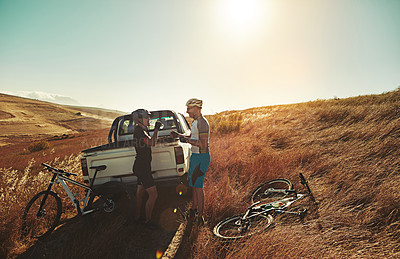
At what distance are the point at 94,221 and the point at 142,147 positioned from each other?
182 cm

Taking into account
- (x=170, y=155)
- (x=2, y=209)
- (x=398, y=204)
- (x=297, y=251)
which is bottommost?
(x=2, y=209)

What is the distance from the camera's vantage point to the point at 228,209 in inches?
132

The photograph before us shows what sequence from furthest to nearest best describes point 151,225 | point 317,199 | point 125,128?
point 125,128 < point 317,199 < point 151,225

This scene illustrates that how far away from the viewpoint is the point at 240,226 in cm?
276

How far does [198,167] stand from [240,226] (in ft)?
3.61

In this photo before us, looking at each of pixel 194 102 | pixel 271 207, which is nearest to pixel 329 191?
pixel 271 207

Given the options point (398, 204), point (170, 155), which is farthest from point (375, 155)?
point (170, 155)

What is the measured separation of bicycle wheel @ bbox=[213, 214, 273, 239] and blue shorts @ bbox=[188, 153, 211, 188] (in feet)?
2.45

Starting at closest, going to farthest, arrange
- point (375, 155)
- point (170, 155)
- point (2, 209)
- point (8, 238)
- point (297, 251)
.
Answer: point (297, 251) < point (8, 238) < point (2, 209) < point (170, 155) < point (375, 155)

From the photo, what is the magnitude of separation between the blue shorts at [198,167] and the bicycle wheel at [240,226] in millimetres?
748

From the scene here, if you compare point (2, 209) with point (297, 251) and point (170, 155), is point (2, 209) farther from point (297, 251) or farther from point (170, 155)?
point (297, 251)

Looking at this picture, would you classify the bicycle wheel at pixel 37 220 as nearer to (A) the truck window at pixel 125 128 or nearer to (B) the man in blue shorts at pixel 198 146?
(B) the man in blue shorts at pixel 198 146

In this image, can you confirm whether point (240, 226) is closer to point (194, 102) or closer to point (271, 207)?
point (271, 207)

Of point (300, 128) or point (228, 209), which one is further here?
point (300, 128)
